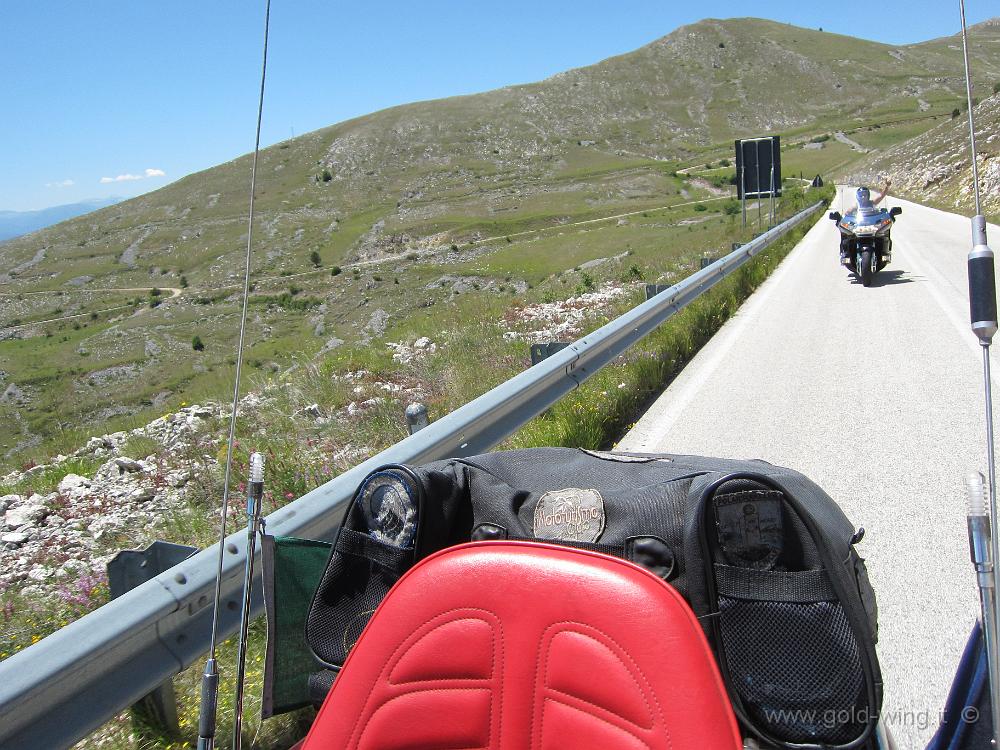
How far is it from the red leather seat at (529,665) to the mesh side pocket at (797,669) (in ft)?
0.86

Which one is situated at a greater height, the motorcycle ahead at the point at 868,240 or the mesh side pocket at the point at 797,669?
the motorcycle ahead at the point at 868,240

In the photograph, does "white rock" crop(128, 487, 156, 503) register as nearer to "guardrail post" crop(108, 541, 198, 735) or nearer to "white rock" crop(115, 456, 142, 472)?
"white rock" crop(115, 456, 142, 472)

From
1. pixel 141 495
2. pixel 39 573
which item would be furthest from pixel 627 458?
pixel 141 495

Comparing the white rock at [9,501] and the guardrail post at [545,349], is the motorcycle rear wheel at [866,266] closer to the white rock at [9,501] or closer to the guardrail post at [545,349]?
the guardrail post at [545,349]

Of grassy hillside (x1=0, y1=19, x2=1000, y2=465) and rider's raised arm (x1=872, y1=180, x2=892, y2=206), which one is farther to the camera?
grassy hillside (x1=0, y1=19, x2=1000, y2=465)

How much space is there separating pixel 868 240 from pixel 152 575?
14671mm

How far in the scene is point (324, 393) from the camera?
849cm

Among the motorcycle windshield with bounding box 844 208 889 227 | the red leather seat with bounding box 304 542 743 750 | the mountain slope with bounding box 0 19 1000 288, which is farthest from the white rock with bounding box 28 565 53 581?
the mountain slope with bounding box 0 19 1000 288

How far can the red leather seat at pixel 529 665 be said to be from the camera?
1592mm

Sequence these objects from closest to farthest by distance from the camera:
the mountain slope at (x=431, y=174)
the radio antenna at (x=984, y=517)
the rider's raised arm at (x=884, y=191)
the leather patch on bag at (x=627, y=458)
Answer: the radio antenna at (x=984, y=517)
the leather patch on bag at (x=627, y=458)
the rider's raised arm at (x=884, y=191)
the mountain slope at (x=431, y=174)

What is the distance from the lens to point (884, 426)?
20.7 feet

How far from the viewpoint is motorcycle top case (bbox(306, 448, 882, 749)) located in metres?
1.81

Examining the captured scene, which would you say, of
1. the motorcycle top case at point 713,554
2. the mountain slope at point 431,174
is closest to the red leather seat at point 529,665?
the motorcycle top case at point 713,554

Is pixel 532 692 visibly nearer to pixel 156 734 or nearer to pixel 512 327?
pixel 156 734
